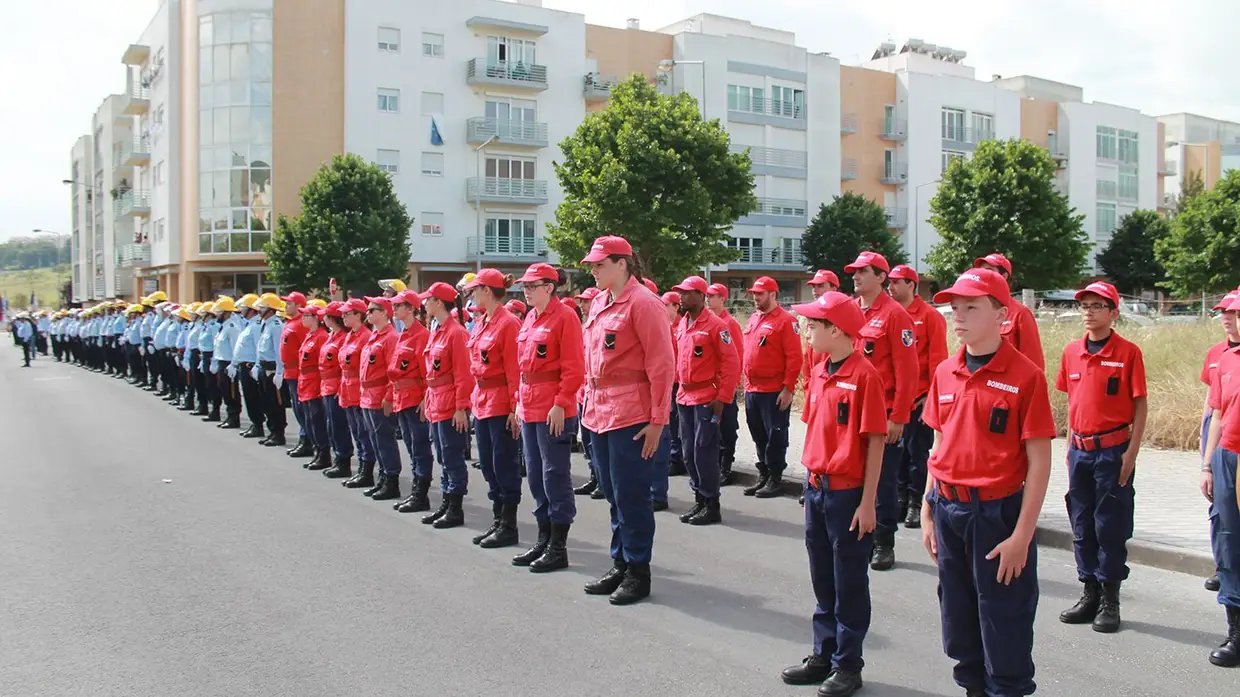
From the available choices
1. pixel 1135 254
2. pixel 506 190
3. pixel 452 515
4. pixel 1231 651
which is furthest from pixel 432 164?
pixel 1231 651

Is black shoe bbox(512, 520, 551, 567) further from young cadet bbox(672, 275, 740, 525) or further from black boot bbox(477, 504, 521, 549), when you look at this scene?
young cadet bbox(672, 275, 740, 525)

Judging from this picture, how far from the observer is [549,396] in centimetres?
712

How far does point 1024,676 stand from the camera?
13.0ft

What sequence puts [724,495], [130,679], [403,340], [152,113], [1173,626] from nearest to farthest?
[130,679] → [1173,626] → [403,340] → [724,495] → [152,113]

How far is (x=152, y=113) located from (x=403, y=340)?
58.2m

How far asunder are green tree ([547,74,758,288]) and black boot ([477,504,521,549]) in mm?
30728

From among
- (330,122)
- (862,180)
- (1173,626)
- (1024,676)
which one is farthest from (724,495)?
(862,180)

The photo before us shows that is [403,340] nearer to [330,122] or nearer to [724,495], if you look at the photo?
[724,495]

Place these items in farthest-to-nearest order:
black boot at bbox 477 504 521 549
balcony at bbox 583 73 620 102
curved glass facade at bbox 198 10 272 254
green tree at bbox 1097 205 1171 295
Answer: green tree at bbox 1097 205 1171 295 < balcony at bbox 583 73 620 102 < curved glass facade at bbox 198 10 272 254 < black boot at bbox 477 504 521 549

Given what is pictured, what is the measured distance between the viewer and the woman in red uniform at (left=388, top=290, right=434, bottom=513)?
930 centimetres

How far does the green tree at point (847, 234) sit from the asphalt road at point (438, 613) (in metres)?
49.3

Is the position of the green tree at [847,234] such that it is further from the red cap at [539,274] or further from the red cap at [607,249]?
the red cap at [607,249]

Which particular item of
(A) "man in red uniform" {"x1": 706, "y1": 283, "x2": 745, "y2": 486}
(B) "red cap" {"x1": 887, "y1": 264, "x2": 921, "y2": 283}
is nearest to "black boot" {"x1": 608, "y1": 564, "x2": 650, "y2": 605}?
(B) "red cap" {"x1": 887, "y1": 264, "x2": 921, "y2": 283}

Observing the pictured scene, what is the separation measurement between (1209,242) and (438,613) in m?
46.2
